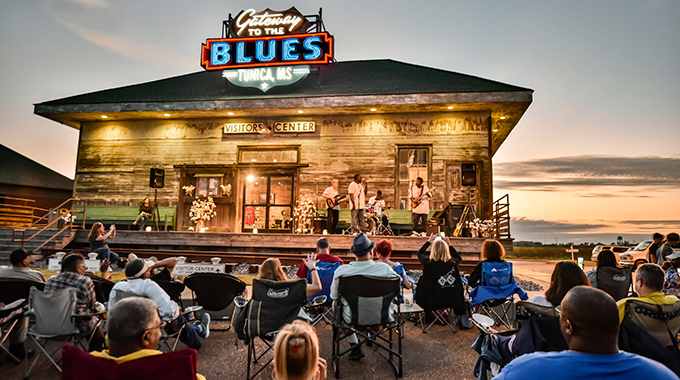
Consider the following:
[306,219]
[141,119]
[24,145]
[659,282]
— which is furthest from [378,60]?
[24,145]

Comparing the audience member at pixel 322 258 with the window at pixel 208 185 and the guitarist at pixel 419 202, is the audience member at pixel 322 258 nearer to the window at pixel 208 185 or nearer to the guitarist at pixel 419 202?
the guitarist at pixel 419 202

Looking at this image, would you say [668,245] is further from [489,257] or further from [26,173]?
[26,173]

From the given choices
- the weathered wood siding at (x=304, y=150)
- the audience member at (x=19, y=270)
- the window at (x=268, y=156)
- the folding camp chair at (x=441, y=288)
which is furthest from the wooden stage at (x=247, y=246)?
the audience member at (x=19, y=270)

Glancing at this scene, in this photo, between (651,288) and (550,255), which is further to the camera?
(550,255)

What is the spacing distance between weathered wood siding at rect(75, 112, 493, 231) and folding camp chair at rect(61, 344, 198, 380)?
12.1m

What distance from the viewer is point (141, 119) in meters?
15.4

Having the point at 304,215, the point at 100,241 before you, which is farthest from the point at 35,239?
the point at 304,215

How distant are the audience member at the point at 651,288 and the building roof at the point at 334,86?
33.1 ft

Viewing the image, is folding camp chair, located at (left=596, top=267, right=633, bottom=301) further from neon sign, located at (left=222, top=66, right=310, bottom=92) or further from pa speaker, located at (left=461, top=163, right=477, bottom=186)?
neon sign, located at (left=222, top=66, right=310, bottom=92)

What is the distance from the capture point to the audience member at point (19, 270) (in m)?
4.62

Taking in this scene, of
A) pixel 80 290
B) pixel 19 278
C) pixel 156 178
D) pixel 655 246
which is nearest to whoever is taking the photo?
pixel 80 290

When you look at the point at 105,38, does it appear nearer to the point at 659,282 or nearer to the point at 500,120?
the point at 500,120

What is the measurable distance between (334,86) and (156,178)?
7249 millimetres

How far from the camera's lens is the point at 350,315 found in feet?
13.7
